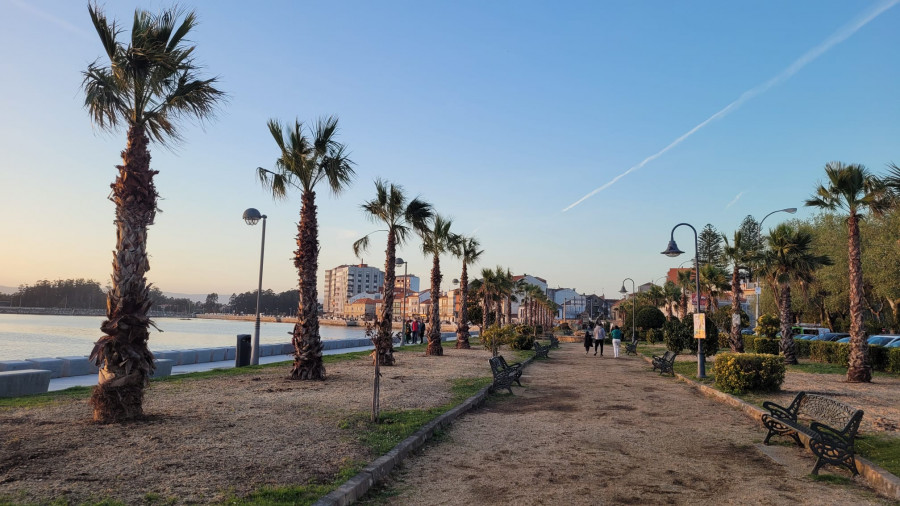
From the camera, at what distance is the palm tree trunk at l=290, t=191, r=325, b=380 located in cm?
1561

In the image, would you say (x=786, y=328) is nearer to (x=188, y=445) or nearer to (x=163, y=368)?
(x=163, y=368)

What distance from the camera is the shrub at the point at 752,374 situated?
46.1 ft

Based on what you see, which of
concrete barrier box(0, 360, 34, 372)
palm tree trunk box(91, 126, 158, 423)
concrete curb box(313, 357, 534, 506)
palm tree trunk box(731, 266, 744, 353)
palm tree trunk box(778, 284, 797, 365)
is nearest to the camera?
concrete curb box(313, 357, 534, 506)

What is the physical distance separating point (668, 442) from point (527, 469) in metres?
3.00

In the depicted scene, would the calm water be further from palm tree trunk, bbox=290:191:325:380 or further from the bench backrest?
the bench backrest

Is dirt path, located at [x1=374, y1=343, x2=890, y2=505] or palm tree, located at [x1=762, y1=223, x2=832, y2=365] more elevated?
palm tree, located at [x1=762, y1=223, x2=832, y2=365]

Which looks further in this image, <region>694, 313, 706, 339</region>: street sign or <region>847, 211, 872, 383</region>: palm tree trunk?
Result: <region>694, 313, 706, 339</region>: street sign

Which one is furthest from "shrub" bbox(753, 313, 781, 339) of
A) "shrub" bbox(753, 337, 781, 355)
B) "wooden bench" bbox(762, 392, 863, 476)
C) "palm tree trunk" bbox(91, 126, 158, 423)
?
"palm tree trunk" bbox(91, 126, 158, 423)

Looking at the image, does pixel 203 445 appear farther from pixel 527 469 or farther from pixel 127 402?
pixel 527 469

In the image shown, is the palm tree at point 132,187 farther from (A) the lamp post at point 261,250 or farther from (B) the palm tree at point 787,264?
(B) the palm tree at point 787,264

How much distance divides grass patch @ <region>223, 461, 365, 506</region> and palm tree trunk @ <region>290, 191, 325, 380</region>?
1004 cm

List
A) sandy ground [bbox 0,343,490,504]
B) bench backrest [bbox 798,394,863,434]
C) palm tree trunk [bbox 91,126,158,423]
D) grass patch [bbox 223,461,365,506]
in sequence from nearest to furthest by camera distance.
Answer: grass patch [bbox 223,461,365,506]
sandy ground [bbox 0,343,490,504]
bench backrest [bbox 798,394,863,434]
palm tree trunk [bbox 91,126,158,423]

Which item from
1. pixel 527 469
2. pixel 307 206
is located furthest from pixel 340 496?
pixel 307 206

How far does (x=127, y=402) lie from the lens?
8.76 meters
